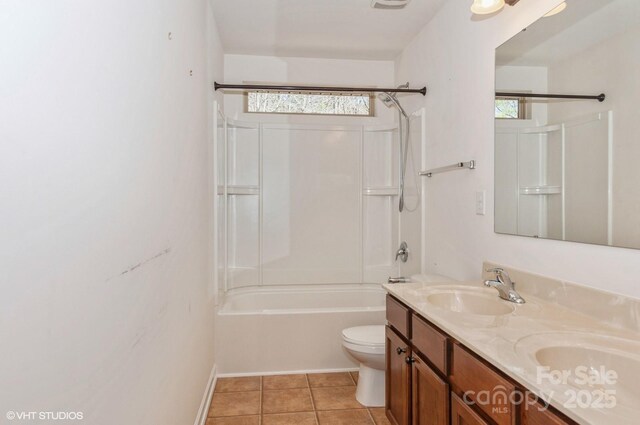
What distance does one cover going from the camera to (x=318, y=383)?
2.58 metres

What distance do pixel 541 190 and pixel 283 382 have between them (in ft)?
6.63

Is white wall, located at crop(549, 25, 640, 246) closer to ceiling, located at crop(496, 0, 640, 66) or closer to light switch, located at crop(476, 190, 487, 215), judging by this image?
ceiling, located at crop(496, 0, 640, 66)

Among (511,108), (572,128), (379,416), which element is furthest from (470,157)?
(379,416)

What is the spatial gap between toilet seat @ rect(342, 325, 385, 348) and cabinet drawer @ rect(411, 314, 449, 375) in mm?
695

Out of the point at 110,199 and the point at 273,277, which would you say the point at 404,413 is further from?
the point at 273,277

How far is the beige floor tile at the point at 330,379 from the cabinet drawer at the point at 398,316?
3.17ft

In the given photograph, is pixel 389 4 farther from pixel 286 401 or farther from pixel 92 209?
pixel 286 401

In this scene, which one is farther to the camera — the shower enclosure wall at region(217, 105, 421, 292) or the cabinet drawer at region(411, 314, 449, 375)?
the shower enclosure wall at region(217, 105, 421, 292)

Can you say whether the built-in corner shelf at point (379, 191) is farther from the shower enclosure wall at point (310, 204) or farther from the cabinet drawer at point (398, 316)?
the cabinet drawer at point (398, 316)

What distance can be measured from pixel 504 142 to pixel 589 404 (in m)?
1.32

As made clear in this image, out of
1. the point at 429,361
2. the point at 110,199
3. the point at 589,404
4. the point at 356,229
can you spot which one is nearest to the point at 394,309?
the point at 429,361

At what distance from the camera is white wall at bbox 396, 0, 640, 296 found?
1.35 metres

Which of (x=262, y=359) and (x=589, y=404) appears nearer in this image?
(x=589, y=404)

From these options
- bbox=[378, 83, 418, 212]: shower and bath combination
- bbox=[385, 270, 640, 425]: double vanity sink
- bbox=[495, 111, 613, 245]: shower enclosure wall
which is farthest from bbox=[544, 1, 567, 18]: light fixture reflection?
bbox=[378, 83, 418, 212]: shower and bath combination
